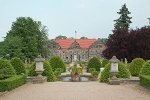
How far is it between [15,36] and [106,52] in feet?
64.2

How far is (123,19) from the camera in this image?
161 feet

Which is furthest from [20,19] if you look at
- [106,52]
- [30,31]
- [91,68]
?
[91,68]

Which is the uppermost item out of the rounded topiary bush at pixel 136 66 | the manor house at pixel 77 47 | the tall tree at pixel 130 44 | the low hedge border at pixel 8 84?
the manor house at pixel 77 47

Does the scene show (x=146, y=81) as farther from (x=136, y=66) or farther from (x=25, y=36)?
(x=25, y=36)

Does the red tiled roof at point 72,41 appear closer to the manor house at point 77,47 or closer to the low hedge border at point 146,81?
the manor house at point 77,47

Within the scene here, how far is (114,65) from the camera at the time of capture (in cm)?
1634

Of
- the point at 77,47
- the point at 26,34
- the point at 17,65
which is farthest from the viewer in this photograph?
the point at 77,47

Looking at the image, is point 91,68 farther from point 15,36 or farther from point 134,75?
point 15,36

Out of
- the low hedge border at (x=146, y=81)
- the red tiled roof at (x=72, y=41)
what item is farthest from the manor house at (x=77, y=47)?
the low hedge border at (x=146, y=81)

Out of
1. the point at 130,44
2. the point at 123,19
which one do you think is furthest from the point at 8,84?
the point at 123,19

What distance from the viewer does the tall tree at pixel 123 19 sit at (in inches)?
1923

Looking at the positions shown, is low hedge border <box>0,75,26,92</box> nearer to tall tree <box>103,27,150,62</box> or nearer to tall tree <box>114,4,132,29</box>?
tall tree <box>103,27,150,62</box>

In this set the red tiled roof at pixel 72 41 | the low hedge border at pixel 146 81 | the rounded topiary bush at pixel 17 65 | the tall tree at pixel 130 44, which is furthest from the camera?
the red tiled roof at pixel 72 41

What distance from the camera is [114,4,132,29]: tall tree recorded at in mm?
48844
